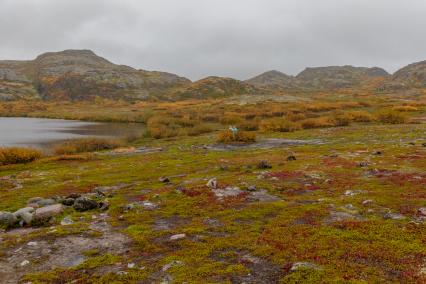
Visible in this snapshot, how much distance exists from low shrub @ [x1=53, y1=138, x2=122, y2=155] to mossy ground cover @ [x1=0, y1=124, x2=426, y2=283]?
15.2m

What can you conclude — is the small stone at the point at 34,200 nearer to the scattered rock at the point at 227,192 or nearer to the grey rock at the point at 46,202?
the grey rock at the point at 46,202

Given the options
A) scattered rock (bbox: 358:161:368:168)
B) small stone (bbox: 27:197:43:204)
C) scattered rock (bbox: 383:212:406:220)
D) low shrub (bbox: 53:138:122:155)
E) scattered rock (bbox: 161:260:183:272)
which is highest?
scattered rock (bbox: 383:212:406:220)

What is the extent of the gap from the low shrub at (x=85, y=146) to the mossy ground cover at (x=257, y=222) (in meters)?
15.2

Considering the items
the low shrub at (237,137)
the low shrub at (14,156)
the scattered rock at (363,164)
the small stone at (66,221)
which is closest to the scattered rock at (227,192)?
the small stone at (66,221)

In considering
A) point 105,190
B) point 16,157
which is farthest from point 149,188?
point 16,157

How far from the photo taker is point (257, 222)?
14.5m

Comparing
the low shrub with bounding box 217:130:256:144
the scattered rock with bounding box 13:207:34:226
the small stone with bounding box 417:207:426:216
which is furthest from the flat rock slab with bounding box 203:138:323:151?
the small stone with bounding box 417:207:426:216

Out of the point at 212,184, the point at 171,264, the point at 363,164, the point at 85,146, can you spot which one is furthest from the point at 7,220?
the point at 85,146

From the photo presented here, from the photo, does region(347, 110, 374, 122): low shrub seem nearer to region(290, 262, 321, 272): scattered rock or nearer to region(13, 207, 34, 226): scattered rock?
region(13, 207, 34, 226): scattered rock

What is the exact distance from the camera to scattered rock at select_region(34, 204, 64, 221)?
52.2 feet

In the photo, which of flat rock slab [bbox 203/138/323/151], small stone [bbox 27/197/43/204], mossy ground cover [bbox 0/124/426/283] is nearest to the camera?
mossy ground cover [bbox 0/124/426/283]

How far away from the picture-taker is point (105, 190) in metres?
22.2

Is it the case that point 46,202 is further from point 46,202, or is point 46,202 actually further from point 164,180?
point 164,180

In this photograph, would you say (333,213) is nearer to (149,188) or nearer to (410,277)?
(410,277)
